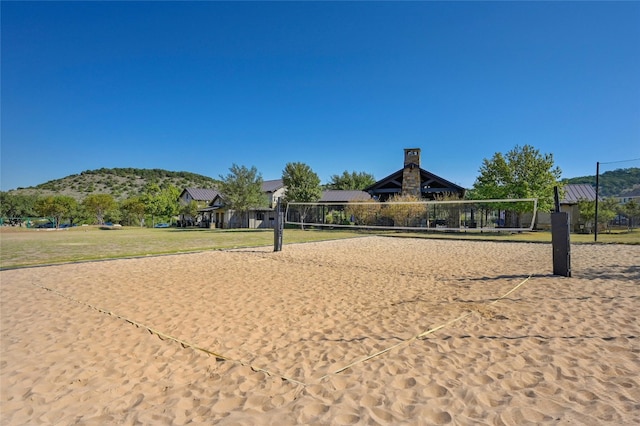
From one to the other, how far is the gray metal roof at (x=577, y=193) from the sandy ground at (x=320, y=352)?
963 inches

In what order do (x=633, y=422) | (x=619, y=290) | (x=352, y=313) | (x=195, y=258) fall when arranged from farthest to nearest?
1. (x=195, y=258)
2. (x=619, y=290)
3. (x=352, y=313)
4. (x=633, y=422)

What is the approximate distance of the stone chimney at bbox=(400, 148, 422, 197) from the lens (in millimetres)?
28844

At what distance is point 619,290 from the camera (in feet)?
20.6

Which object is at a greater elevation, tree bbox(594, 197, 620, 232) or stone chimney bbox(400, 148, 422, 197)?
stone chimney bbox(400, 148, 422, 197)

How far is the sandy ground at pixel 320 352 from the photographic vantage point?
2.57m

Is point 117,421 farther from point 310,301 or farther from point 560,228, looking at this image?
point 560,228

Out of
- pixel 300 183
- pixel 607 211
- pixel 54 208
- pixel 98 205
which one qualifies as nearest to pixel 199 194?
pixel 98 205

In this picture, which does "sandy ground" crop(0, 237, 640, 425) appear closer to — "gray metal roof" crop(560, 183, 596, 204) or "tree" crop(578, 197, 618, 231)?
"tree" crop(578, 197, 618, 231)

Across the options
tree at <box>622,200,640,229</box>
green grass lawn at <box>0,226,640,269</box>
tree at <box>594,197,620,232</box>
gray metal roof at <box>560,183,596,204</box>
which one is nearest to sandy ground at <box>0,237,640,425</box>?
green grass lawn at <box>0,226,640,269</box>

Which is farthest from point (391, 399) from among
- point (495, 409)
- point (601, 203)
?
point (601, 203)

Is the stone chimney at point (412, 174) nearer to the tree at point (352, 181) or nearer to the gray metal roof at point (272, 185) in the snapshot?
the gray metal roof at point (272, 185)

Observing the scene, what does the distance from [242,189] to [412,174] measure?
1674cm

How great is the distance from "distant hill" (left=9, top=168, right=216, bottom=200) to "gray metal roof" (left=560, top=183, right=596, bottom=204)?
71.9 m

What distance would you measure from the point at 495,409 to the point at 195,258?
410 inches
